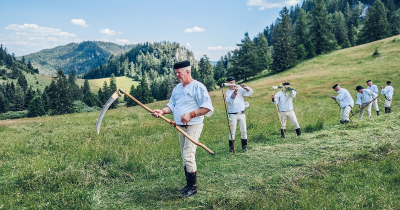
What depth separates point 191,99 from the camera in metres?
5.49

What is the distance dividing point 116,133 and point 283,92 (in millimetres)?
9266

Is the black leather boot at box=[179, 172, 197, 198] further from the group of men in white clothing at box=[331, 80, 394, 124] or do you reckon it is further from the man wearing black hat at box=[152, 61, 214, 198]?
the group of men in white clothing at box=[331, 80, 394, 124]

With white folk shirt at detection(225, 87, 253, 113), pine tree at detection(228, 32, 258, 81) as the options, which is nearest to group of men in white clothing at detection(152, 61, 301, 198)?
white folk shirt at detection(225, 87, 253, 113)

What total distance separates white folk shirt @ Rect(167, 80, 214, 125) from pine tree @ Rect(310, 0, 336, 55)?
71.2 meters

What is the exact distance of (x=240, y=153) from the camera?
885cm

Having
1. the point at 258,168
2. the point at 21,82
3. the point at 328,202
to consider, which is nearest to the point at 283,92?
the point at 258,168

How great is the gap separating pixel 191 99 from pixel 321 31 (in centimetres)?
7252

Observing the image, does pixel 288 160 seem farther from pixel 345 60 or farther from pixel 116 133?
pixel 345 60

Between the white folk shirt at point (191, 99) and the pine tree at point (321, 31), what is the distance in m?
71.2

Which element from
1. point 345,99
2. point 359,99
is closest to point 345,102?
point 345,99

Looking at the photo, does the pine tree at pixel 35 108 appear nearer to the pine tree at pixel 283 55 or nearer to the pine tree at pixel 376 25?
the pine tree at pixel 283 55

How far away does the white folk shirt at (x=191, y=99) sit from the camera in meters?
5.32

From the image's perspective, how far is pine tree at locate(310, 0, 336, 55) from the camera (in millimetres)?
66625

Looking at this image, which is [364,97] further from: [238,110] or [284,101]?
[238,110]
